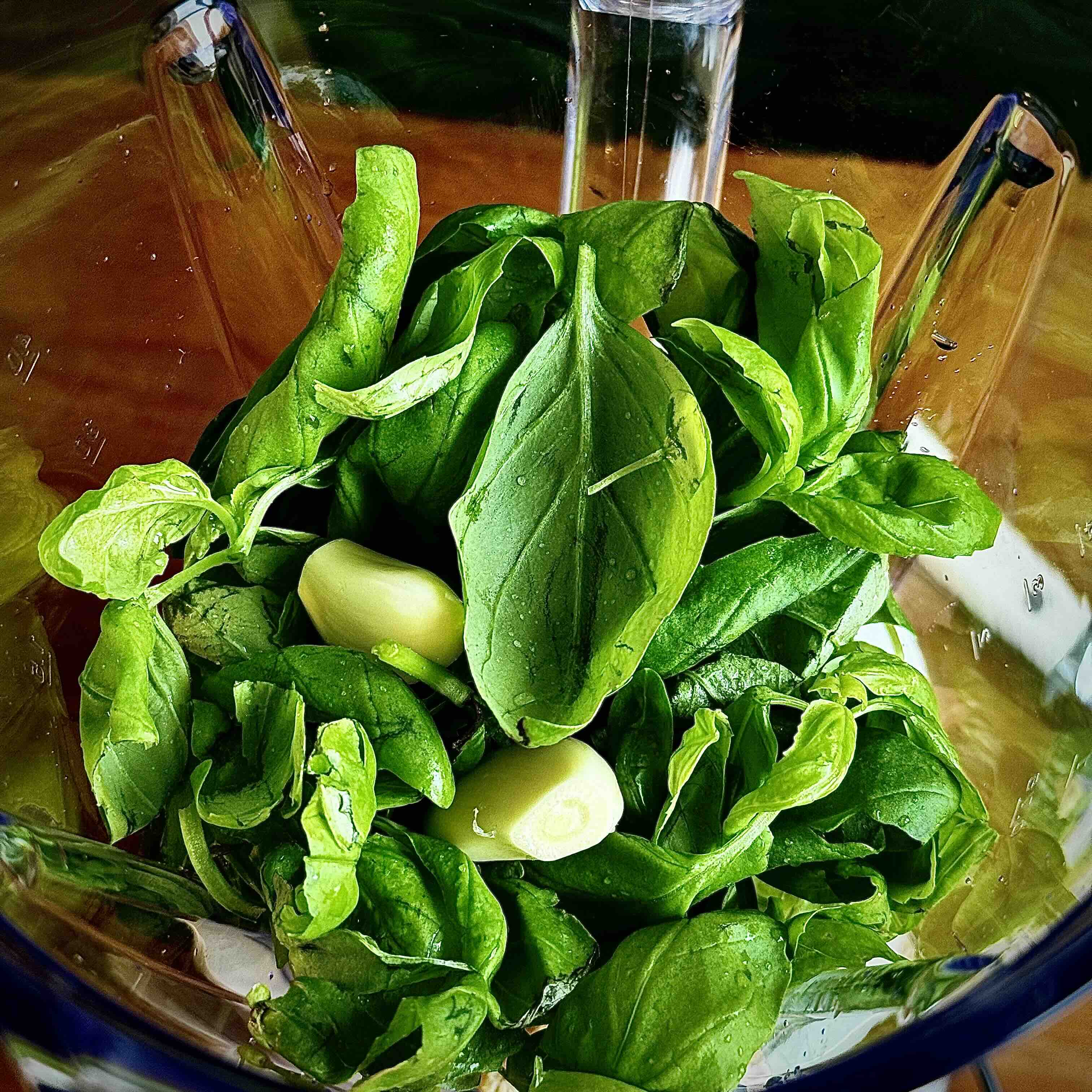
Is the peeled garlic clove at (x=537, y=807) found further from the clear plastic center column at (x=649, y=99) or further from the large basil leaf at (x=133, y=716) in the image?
the clear plastic center column at (x=649, y=99)

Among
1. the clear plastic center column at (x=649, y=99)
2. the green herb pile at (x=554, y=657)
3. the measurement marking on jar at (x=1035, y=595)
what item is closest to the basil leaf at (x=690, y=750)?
the green herb pile at (x=554, y=657)

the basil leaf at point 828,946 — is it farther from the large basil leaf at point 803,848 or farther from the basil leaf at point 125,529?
the basil leaf at point 125,529

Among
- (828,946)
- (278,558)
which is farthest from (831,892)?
(278,558)

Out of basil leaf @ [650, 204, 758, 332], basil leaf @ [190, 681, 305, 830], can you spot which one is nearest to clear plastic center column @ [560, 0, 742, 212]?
basil leaf @ [650, 204, 758, 332]

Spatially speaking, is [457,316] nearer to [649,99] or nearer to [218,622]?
[218,622]

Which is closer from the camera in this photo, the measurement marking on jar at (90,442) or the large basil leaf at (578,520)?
the large basil leaf at (578,520)

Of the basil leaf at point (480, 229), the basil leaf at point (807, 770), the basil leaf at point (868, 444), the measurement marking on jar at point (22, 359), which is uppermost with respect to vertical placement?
the basil leaf at point (480, 229)

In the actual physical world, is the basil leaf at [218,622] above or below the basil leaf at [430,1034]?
above
